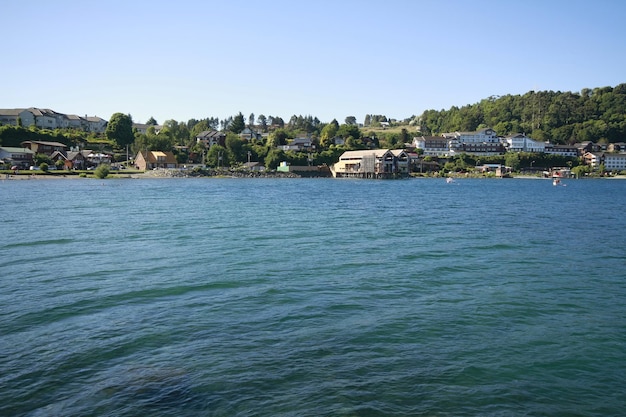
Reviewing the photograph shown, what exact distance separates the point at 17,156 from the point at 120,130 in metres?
23.5

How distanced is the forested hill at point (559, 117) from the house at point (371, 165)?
255ft

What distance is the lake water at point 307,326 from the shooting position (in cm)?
703

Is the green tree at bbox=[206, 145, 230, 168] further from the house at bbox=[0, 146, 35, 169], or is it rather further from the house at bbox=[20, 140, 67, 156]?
the house at bbox=[0, 146, 35, 169]

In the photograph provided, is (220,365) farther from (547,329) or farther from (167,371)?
(547,329)

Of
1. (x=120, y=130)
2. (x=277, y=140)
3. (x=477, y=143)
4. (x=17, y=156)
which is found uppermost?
(x=120, y=130)

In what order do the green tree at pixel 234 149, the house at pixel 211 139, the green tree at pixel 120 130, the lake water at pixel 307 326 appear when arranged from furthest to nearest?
the house at pixel 211 139, the green tree at pixel 234 149, the green tree at pixel 120 130, the lake water at pixel 307 326

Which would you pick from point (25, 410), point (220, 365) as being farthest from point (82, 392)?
point (220, 365)

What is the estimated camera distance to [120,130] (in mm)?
100875

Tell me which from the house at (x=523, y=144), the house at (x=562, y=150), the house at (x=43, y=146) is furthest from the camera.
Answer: the house at (x=523, y=144)

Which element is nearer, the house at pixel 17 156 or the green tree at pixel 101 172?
the green tree at pixel 101 172

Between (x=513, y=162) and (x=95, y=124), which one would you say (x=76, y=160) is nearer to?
(x=95, y=124)

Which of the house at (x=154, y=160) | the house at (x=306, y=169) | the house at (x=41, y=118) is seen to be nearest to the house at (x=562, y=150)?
the house at (x=306, y=169)

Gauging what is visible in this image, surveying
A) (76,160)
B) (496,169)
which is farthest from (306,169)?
(496,169)

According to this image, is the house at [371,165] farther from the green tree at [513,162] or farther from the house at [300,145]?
the green tree at [513,162]
